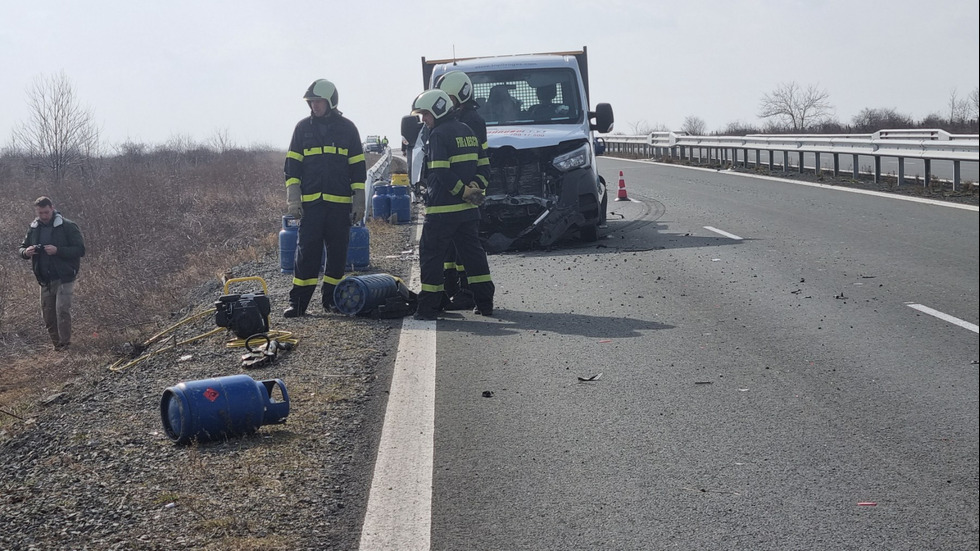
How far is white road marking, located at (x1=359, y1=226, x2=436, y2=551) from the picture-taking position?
168 inches

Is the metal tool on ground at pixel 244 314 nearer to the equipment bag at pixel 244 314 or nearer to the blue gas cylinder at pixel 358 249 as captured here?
the equipment bag at pixel 244 314

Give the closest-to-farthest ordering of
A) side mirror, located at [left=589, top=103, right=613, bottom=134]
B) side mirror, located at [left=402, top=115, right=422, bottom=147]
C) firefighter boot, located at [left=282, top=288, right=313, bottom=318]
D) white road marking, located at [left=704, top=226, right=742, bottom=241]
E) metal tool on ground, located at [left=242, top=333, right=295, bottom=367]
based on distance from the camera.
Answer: metal tool on ground, located at [left=242, top=333, right=295, bottom=367], firefighter boot, located at [left=282, top=288, right=313, bottom=318], side mirror, located at [left=402, top=115, right=422, bottom=147], side mirror, located at [left=589, top=103, right=613, bottom=134], white road marking, located at [left=704, top=226, right=742, bottom=241]

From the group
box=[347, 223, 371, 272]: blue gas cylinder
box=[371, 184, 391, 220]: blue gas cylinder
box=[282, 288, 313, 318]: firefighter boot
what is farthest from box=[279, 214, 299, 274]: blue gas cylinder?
box=[371, 184, 391, 220]: blue gas cylinder

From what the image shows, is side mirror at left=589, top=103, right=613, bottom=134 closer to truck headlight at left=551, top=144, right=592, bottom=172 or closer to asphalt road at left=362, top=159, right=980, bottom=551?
truck headlight at left=551, top=144, right=592, bottom=172

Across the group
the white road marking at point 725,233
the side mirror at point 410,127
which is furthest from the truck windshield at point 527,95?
the white road marking at point 725,233

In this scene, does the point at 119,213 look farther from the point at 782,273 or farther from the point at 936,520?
the point at 936,520

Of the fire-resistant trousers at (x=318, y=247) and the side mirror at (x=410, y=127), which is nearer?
the fire-resistant trousers at (x=318, y=247)

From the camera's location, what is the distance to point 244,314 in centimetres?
862

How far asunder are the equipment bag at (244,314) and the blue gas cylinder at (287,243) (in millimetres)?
3876

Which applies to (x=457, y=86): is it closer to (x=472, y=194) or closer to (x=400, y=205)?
(x=472, y=194)

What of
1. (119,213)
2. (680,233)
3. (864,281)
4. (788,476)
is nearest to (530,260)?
(680,233)

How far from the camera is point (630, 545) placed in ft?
13.2

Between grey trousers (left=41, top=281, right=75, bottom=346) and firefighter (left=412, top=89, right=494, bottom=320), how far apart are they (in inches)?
256

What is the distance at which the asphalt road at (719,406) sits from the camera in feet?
13.6
